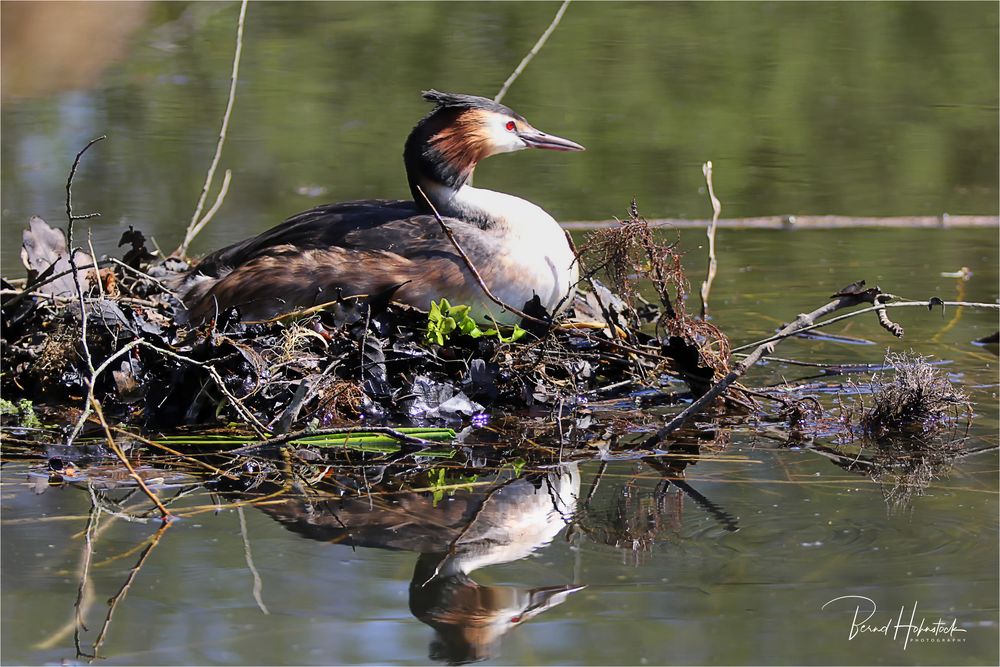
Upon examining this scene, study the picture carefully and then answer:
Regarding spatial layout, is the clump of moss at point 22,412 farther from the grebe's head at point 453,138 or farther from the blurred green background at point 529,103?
the blurred green background at point 529,103

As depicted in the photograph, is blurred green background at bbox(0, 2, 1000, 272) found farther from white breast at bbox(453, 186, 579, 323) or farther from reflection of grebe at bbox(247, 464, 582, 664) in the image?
reflection of grebe at bbox(247, 464, 582, 664)

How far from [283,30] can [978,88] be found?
6.09 m

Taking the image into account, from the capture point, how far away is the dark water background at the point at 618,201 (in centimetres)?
328

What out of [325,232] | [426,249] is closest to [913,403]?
[426,249]

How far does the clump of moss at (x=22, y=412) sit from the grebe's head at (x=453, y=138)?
1.62m

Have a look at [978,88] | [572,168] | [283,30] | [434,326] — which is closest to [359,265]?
[434,326]

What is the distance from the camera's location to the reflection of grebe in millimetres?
3297

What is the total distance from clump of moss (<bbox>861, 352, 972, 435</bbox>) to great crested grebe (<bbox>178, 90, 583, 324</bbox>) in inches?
45.2

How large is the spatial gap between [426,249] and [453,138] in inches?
21.0

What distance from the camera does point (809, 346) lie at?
5633 mm

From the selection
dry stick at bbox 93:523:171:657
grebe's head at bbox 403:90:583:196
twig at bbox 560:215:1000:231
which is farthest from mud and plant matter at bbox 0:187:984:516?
twig at bbox 560:215:1000:231

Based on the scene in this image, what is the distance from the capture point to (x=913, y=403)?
4.59 meters

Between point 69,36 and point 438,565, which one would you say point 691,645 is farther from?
point 69,36

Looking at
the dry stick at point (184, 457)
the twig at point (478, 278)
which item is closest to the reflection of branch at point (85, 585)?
the dry stick at point (184, 457)
